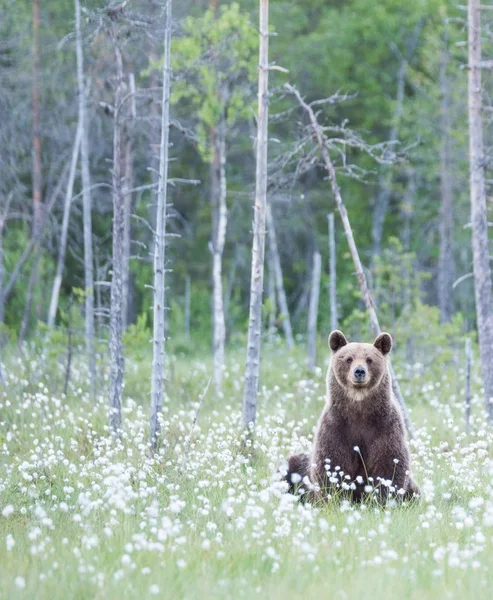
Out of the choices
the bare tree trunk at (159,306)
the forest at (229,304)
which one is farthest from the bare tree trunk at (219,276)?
the bare tree trunk at (159,306)

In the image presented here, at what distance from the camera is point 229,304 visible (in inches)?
1179

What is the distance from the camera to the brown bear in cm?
911

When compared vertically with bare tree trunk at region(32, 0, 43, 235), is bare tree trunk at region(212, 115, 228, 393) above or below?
below

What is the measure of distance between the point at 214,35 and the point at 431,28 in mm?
11256

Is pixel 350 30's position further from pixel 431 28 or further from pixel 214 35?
pixel 214 35

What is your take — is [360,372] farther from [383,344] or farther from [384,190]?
[384,190]

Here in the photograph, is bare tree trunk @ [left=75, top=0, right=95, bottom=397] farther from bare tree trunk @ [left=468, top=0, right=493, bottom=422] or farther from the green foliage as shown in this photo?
bare tree trunk @ [left=468, top=0, right=493, bottom=422]

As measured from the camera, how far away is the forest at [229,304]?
7082 mm

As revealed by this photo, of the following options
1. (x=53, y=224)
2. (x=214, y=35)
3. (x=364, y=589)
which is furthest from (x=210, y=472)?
(x=53, y=224)

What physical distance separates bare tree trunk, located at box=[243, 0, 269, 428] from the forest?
0.11 ft

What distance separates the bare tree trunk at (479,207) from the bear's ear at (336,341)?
18.8 feet

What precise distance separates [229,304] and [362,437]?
2087 cm

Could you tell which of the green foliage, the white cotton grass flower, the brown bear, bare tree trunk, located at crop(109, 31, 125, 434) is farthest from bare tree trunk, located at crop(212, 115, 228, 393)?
the white cotton grass flower

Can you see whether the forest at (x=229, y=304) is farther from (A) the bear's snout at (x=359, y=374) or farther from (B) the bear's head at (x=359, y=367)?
(A) the bear's snout at (x=359, y=374)
